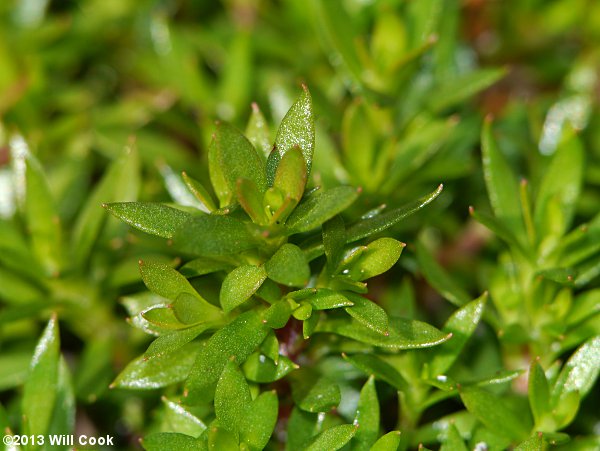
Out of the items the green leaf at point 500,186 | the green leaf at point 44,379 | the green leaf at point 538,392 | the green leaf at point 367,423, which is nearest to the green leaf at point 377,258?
the green leaf at point 367,423

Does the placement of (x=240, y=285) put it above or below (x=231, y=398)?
above

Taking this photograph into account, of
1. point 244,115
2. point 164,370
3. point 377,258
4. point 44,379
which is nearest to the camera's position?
point 377,258

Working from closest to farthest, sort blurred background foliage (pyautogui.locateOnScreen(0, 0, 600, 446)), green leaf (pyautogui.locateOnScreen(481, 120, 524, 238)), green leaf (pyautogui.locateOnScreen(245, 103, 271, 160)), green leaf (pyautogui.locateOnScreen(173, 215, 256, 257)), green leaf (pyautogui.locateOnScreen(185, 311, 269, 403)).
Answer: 1. green leaf (pyautogui.locateOnScreen(173, 215, 256, 257))
2. green leaf (pyautogui.locateOnScreen(185, 311, 269, 403))
3. green leaf (pyautogui.locateOnScreen(245, 103, 271, 160))
4. green leaf (pyautogui.locateOnScreen(481, 120, 524, 238))
5. blurred background foliage (pyautogui.locateOnScreen(0, 0, 600, 446))

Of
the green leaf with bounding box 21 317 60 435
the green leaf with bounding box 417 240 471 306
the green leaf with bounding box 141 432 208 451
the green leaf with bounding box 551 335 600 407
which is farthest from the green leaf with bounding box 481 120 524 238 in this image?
the green leaf with bounding box 21 317 60 435

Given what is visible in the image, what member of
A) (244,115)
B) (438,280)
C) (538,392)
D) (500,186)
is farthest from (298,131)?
(244,115)

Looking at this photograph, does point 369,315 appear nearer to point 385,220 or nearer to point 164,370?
point 385,220

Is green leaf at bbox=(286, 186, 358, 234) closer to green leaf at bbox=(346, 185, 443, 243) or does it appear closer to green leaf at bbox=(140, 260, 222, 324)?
green leaf at bbox=(346, 185, 443, 243)

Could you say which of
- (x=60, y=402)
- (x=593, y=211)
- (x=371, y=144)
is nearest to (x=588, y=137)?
(x=593, y=211)
